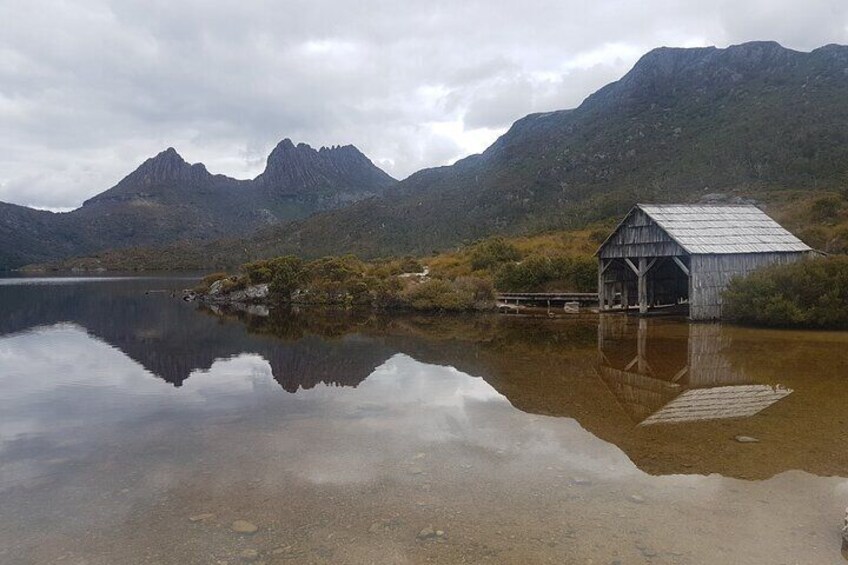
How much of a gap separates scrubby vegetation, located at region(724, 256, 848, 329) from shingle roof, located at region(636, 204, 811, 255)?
2163mm

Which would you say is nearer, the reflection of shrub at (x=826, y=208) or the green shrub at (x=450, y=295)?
the green shrub at (x=450, y=295)

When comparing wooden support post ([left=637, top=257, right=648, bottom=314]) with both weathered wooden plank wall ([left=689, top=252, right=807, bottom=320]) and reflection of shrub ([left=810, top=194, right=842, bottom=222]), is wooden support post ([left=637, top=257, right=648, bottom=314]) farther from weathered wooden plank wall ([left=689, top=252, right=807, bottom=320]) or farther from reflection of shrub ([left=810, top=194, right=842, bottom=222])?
reflection of shrub ([left=810, top=194, right=842, bottom=222])

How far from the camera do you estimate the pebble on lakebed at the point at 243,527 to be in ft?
24.2

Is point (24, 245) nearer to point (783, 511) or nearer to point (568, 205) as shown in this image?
point (568, 205)

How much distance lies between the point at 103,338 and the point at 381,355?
1526 cm

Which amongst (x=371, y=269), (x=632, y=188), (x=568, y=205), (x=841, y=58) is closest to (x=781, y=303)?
(x=371, y=269)

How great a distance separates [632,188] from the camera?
64438 millimetres

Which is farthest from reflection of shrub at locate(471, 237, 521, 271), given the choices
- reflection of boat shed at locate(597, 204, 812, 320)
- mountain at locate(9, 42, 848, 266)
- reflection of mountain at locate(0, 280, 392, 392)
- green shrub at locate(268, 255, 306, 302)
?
reflection of mountain at locate(0, 280, 392, 392)

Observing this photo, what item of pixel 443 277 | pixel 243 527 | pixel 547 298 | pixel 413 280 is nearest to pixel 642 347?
pixel 547 298

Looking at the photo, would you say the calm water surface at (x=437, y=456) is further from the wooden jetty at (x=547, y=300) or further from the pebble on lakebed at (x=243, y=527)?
the wooden jetty at (x=547, y=300)

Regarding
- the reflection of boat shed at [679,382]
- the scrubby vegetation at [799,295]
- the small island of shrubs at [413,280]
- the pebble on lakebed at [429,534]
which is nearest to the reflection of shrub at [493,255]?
the small island of shrubs at [413,280]

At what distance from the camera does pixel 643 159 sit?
73.8 m

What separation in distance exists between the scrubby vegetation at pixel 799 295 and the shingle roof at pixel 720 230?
216 centimetres

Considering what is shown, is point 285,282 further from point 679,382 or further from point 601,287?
point 679,382
